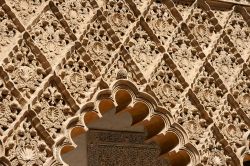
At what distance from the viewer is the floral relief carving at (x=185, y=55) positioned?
545cm

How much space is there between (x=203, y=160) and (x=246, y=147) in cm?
45

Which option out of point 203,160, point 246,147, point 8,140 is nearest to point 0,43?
point 8,140

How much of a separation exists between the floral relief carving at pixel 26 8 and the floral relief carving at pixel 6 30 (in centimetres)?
8

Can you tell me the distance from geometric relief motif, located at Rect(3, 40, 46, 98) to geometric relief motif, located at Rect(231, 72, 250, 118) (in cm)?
170

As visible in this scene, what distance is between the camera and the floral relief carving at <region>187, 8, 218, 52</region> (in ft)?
18.5

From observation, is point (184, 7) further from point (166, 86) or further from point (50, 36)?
point (50, 36)

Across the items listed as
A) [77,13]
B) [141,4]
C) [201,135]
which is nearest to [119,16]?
[141,4]

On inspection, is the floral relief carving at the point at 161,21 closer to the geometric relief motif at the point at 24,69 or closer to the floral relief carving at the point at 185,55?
the floral relief carving at the point at 185,55

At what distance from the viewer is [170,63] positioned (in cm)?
539

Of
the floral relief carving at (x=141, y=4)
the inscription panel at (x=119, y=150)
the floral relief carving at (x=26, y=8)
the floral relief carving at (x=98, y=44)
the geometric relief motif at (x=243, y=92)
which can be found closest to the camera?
the floral relief carving at (x=26, y=8)

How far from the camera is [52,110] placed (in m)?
4.77

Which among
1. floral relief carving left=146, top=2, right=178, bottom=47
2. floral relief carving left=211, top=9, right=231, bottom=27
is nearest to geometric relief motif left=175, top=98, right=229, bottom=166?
floral relief carving left=146, top=2, right=178, bottom=47

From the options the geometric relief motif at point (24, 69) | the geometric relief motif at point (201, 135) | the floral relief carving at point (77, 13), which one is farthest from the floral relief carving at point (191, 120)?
the geometric relief motif at point (24, 69)

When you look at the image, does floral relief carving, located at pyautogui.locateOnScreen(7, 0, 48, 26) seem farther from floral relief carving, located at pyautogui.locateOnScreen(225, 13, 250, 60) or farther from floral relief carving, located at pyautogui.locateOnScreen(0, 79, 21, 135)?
floral relief carving, located at pyautogui.locateOnScreen(225, 13, 250, 60)
